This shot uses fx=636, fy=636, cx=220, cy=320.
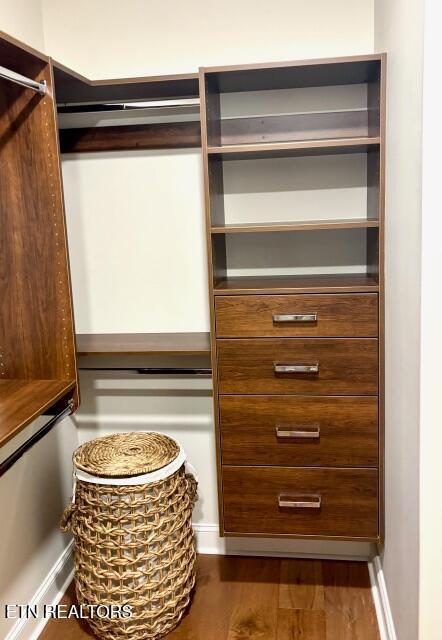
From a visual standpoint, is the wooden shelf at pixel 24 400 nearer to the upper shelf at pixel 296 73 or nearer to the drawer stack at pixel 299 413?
the drawer stack at pixel 299 413

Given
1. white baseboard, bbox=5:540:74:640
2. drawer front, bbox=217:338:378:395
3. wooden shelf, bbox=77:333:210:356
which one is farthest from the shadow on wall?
white baseboard, bbox=5:540:74:640

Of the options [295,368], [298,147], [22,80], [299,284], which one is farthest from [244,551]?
[22,80]

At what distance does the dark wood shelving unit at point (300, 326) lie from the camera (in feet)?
6.83

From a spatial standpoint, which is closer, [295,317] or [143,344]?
[295,317]

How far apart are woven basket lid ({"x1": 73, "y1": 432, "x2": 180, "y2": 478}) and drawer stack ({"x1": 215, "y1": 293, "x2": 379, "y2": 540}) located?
8.9 inches

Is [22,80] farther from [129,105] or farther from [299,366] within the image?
[299,366]

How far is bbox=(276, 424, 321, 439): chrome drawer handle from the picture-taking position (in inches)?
85.1

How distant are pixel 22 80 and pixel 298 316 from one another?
109 centimetres

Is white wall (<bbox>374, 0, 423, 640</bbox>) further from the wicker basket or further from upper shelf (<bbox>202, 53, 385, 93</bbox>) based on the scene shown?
the wicker basket

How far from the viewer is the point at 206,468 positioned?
261 centimetres

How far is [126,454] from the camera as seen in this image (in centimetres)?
224

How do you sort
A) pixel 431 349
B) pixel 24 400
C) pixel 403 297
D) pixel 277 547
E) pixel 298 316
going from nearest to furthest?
pixel 431 349, pixel 403 297, pixel 24 400, pixel 298 316, pixel 277 547

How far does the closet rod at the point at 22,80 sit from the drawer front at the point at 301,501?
138 cm

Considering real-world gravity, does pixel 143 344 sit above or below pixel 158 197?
below
